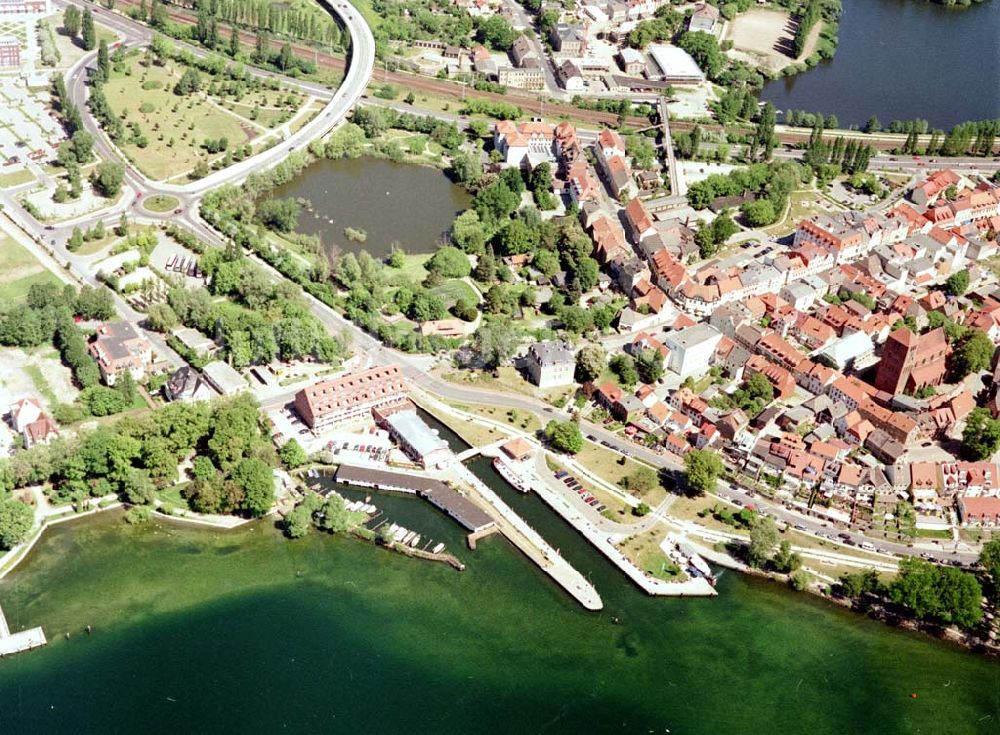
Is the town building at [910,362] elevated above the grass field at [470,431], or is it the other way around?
the town building at [910,362]

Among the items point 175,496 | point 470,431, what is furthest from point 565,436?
point 175,496

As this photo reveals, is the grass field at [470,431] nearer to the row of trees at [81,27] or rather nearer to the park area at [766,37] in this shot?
the row of trees at [81,27]

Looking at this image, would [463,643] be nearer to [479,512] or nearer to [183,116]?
[479,512]

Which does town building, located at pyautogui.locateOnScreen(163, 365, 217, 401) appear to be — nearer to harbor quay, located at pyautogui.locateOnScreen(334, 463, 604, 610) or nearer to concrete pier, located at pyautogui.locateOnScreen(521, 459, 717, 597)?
harbor quay, located at pyautogui.locateOnScreen(334, 463, 604, 610)

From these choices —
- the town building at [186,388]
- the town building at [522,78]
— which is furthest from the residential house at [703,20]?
the town building at [186,388]

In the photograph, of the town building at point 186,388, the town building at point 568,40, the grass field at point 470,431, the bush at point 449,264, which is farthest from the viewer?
the town building at point 568,40

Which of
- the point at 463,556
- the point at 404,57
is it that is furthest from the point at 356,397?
the point at 404,57

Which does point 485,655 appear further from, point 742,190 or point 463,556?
point 742,190
